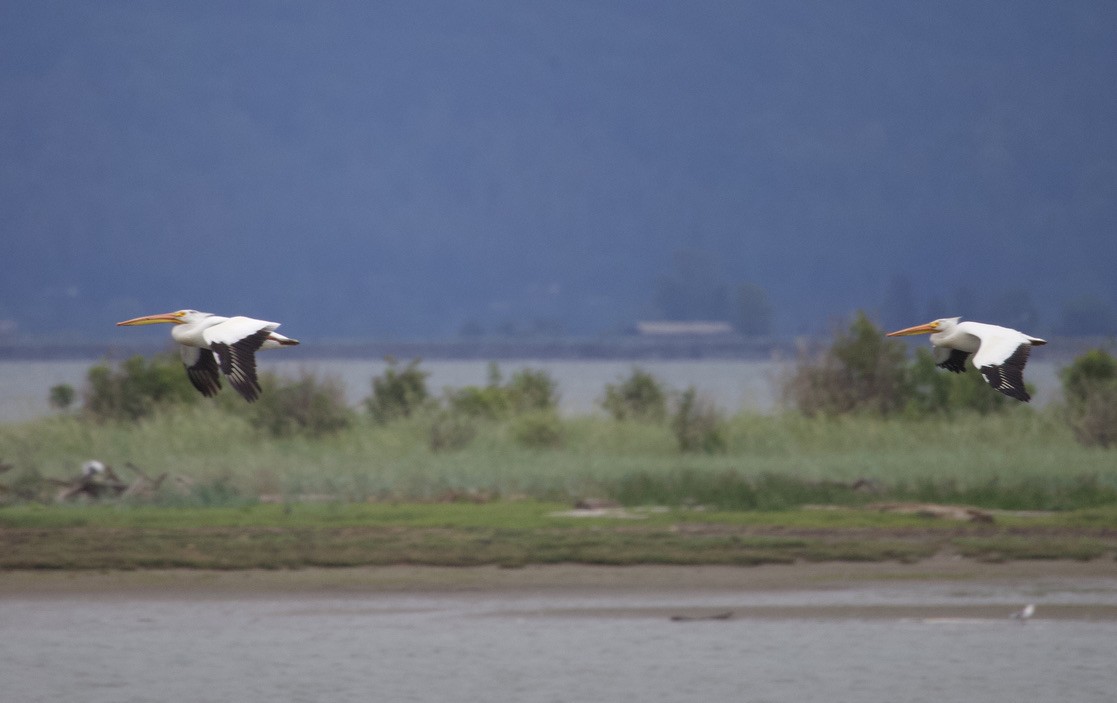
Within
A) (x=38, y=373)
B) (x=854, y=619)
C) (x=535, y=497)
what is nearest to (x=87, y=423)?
(x=535, y=497)

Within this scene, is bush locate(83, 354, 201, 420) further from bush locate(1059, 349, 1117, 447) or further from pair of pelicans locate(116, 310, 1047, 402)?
pair of pelicans locate(116, 310, 1047, 402)

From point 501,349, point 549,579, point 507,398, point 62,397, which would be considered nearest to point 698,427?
point 507,398

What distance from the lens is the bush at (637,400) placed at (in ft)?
90.0

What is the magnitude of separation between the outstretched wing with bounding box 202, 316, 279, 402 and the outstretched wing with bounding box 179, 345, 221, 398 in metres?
0.63

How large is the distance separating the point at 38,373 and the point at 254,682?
84.4 meters

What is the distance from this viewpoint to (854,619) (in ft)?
47.2

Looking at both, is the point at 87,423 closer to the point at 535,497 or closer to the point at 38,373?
the point at 535,497

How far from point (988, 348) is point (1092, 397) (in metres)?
18.2

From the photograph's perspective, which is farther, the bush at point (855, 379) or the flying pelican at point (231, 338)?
the bush at point (855, 379)

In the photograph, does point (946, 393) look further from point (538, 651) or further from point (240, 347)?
point (240, 347)

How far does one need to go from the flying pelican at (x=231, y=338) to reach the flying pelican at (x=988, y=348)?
7.40ft

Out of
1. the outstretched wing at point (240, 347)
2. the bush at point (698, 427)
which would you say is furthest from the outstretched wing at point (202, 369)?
the bush at point (698, 427)

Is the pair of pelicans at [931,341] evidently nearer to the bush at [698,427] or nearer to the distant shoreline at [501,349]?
the bush at [698,427]

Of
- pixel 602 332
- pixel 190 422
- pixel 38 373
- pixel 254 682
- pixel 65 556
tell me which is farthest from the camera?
pixel 602 332
